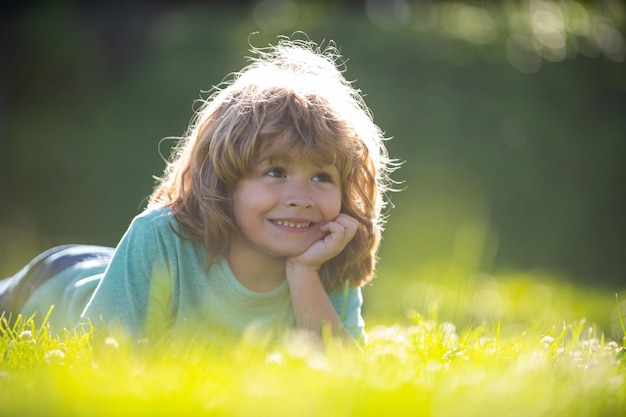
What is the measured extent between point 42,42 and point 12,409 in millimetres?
8970

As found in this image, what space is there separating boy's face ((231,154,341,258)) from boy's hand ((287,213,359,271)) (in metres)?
0.03

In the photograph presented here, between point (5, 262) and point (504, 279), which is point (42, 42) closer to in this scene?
point (5, 262)

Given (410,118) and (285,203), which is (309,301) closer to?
(285,203)

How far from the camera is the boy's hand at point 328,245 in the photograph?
331 centimetres

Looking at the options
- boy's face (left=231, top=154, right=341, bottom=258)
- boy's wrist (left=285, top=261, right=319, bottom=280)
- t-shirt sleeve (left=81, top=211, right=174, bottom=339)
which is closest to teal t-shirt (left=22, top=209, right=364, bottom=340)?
t-shirt sleeve (left=81, top=211, right=174, bottom=339)

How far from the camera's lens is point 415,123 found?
930cm

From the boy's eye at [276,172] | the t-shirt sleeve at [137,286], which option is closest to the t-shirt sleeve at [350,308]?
the boy's eye at [276,172]

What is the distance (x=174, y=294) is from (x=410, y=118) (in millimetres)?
6395

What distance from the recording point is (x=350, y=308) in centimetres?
359

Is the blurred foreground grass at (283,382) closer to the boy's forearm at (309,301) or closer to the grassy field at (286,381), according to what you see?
the grassy field at (286,381)

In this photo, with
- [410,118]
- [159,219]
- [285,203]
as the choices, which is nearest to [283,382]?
[285,203]

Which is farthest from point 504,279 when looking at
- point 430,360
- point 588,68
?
point 430,360

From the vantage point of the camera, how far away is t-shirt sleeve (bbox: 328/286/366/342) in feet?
11.5

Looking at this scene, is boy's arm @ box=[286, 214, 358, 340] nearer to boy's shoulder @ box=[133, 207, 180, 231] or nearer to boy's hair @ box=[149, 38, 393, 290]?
boy's hair @ box=[149, 38, 393, 290]
